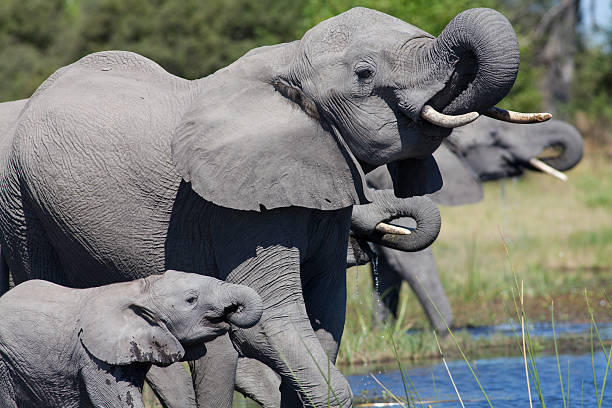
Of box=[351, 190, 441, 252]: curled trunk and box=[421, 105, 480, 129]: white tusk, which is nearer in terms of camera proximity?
box=[421, 105, 480, 129]: white tusk

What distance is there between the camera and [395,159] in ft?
14.5

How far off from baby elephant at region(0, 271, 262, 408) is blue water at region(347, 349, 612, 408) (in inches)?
71.3

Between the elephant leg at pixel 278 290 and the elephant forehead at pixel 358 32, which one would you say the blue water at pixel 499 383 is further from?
the elephant forehead at pixel 358 32

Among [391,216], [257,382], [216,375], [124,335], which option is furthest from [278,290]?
[257,382]

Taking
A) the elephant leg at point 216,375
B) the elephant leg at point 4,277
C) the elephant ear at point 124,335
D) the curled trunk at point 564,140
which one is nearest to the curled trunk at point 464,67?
the elephant ear at point 124,335

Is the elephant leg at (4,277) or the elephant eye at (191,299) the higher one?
the elephant eye at (191,299)

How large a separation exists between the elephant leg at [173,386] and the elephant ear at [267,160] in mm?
1188

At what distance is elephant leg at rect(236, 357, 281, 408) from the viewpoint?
579 centimetres

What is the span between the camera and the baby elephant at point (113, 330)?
4.25 meters

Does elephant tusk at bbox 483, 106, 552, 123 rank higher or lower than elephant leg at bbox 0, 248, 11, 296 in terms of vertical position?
higher

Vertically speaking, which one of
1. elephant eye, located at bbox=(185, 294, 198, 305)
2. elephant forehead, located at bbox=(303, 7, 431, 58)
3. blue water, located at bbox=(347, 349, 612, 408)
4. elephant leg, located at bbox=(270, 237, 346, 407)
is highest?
elephant forehead, located at bbox=(303, 7, 431, 58)

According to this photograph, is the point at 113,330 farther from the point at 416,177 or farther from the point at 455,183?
the point at 455,183

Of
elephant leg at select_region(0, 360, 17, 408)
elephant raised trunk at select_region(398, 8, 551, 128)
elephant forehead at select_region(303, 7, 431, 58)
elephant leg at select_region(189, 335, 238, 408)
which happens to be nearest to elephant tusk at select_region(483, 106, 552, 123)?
elephant raised trunk at select_region(398, 8, 551, 128)

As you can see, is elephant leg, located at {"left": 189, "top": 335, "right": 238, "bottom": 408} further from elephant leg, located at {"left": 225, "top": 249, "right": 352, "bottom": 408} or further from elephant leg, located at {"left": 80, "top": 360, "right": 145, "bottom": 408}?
elephant leg, located at {"left": 80, "top": 360, "right": 145, "bottom": 408}
